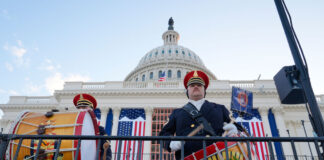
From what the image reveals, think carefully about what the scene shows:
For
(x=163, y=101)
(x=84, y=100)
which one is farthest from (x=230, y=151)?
(x=163, y=101)

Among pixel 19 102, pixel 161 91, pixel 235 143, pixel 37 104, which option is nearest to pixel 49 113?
Result: pixel 235 143

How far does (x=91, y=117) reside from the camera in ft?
11.5

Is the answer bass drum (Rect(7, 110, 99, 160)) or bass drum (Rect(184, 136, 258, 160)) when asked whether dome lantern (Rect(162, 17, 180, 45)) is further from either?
bass drum (Rect(184, 136, 258, 160))

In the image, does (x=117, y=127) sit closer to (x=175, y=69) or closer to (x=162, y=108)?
(x=162, y=108)

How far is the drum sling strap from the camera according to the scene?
10.7 ft

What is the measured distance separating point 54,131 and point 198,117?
6.87ft

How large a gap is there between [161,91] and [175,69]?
29.2 m

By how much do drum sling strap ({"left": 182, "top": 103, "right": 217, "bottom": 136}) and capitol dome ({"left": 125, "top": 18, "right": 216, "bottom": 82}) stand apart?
147ft

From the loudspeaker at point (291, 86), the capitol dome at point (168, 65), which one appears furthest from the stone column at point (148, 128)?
the capitol dome at point (168, 65)

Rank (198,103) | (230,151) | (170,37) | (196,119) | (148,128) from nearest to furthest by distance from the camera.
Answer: (230,151) → (196,119) → (198,103) → (148,128) → (170,37)

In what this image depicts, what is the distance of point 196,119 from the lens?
3.48 metres

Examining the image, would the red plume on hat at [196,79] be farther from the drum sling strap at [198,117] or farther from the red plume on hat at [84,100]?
the red plume on hat at [84,100]

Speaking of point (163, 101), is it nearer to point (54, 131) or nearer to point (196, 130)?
point (196, 130)

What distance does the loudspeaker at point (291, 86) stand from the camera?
2975mm
